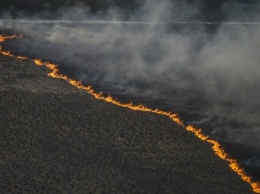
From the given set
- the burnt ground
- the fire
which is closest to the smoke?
the fire

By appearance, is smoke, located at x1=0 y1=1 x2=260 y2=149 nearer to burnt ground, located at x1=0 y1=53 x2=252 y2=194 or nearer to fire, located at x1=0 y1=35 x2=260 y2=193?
fire, located at x1=0 y1=35 x2=260 y2=193

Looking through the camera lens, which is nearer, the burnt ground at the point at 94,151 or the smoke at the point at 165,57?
the burnt ground at the point at 94,151

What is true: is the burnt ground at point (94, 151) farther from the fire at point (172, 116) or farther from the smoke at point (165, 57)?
the smoke at point (165, 57)

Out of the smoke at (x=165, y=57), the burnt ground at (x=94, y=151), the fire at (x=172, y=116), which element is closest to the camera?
the burnt ground at (x=94, y=151)

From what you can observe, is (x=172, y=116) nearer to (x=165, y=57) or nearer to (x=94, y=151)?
(x=94, y=151)

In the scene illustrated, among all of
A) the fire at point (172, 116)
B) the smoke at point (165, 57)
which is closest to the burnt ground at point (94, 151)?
the fire at point (172, 116)

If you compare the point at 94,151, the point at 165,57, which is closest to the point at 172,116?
the point at 94,151
